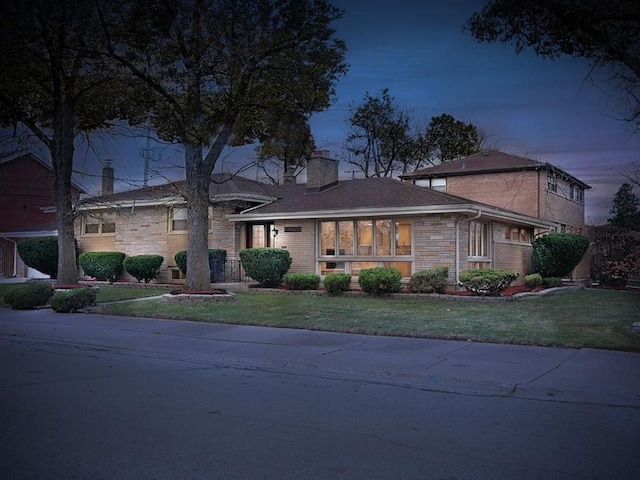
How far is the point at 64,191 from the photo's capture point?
67.9ft

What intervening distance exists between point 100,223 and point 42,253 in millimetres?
2819

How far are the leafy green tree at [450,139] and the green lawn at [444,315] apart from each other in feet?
85.0

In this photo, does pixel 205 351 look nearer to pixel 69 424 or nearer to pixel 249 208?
pixel 69 424

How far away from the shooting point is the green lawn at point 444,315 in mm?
11453

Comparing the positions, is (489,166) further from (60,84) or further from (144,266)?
(60,84)

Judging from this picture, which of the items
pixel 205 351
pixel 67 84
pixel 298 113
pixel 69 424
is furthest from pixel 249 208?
pixel 69 424

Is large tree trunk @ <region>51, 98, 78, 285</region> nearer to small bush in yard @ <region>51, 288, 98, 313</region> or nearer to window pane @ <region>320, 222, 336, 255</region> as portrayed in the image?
small bush in yard @ <region>51, 288, 98, 313</region>

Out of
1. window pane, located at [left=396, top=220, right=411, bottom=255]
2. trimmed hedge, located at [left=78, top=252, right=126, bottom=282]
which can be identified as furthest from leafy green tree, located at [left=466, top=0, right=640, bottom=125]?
trimmed hedge, located at [left=78, top=252, right=126, bottom=282]

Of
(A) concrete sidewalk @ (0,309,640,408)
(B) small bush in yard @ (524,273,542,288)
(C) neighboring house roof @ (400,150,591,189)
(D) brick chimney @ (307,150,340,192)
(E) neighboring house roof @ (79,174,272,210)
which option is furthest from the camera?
(C) neighboring house roof @ (400,150,591,189)

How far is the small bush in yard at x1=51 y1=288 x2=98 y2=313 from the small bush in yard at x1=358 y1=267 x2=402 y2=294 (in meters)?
8.06

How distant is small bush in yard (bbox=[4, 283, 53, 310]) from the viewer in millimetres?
17062

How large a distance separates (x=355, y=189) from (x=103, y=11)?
1112cm

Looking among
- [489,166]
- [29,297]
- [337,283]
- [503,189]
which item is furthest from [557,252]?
[29,297]

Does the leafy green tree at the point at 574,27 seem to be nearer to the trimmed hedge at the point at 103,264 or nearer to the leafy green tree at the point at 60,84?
the leafy green tree at the point at 60,84
